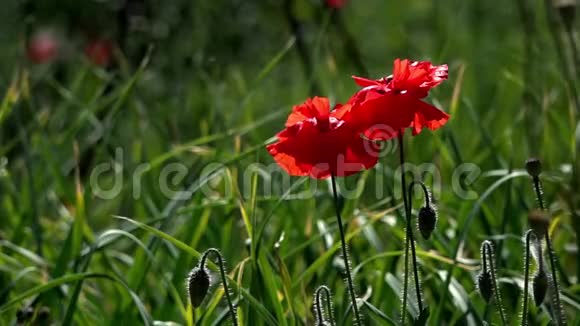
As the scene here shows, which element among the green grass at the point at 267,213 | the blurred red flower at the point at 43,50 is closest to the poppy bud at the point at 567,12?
the green grass at the point at 267,213

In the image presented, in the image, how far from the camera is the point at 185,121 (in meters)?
4.00

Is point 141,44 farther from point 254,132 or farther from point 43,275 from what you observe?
point 43,275

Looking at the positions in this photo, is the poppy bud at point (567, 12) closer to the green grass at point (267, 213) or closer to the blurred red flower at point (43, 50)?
the green grass at point (267, 213)

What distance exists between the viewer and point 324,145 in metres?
1.38

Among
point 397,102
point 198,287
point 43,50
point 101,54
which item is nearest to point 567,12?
point 397,102

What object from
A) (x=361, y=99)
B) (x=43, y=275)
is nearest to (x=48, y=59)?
(x=43, y=275)

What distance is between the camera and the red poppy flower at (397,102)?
4.53 ft

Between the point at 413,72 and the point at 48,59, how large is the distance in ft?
12.4

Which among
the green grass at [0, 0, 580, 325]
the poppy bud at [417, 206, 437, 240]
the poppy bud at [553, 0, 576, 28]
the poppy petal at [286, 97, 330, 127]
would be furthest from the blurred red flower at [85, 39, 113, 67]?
the poppy bud at [417, 206, 437, 240]

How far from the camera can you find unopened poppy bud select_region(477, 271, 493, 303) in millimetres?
1440

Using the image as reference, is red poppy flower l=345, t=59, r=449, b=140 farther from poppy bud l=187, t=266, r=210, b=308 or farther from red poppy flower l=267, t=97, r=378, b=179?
poppy bud l=187, t=266, r=210, b=308

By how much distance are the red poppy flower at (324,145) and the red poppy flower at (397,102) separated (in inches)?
1.0

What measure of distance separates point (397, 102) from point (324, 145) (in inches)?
4.8

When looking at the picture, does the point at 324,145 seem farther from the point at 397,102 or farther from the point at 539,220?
the point at 539,220
